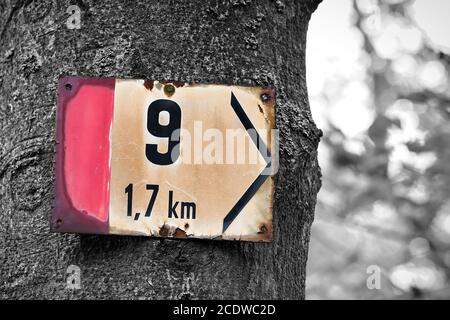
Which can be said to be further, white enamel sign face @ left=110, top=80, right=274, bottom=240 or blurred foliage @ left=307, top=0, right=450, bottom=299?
blurred foliage @ left=307, top=0, right=450, bottom=299

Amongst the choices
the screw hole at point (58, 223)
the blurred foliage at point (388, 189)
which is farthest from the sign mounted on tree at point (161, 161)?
the blurred foliage at point (388, 189)

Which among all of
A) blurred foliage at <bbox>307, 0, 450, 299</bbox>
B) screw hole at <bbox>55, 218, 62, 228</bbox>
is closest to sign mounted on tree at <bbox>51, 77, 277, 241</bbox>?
screw hole at <bbox>55, 218, 62, 228</bbox>

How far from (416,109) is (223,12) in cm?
300

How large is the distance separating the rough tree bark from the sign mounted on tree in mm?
25

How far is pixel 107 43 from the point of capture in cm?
153

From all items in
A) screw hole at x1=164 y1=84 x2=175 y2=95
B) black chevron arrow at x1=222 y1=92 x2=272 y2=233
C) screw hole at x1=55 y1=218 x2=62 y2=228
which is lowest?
screw hole at x1=55 y1=218 x2=62 y2=228

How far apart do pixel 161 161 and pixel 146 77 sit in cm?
13

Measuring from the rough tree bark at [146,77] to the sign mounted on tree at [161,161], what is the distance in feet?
0.08

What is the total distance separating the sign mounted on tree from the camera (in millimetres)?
1482

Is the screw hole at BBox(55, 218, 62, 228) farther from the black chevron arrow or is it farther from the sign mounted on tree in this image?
the black chevron arrow

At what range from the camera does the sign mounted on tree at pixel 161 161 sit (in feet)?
4.86
